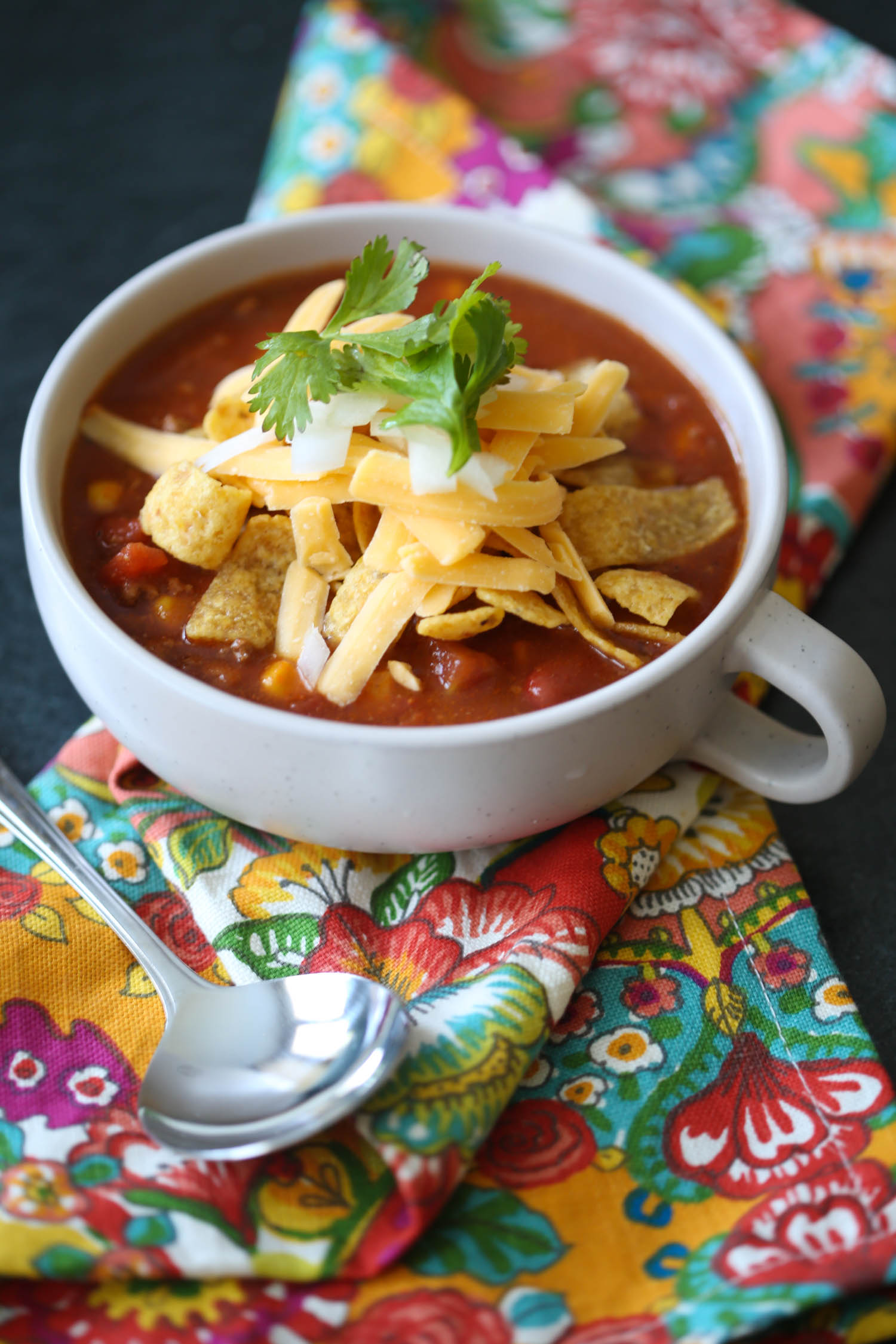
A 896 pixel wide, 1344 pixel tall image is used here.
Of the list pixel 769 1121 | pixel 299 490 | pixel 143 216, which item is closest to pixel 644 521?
pixel 299 490

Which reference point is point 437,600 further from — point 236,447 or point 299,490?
point 236,447

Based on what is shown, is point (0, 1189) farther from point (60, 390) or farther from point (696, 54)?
point (696, 54)

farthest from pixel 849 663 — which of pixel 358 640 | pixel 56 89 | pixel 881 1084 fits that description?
pixel 56 89

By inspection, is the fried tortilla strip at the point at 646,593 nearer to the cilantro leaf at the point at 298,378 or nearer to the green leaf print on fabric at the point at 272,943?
the cilantro leaf at the point at 298,378

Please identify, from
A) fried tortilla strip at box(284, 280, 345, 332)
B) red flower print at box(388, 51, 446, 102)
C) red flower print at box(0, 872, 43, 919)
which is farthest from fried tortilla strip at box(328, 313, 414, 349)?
red flower print at box(388, 51, 446, 102)

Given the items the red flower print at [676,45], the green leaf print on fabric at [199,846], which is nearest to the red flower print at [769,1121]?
the green leaf print on fabric at [199,846]

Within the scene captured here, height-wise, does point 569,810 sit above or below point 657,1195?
above
